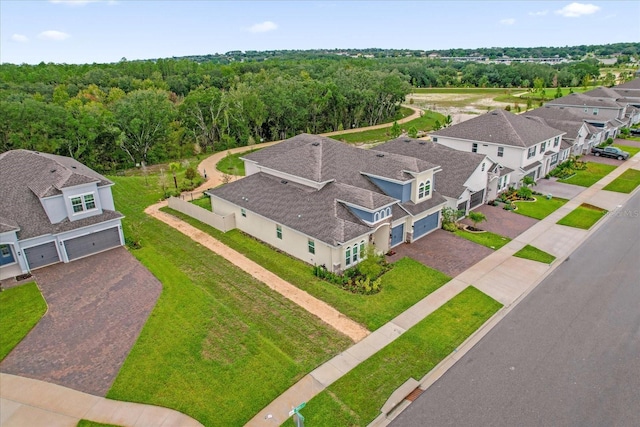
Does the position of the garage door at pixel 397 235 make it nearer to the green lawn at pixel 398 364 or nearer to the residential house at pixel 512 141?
the green lawn at pixel 398 364

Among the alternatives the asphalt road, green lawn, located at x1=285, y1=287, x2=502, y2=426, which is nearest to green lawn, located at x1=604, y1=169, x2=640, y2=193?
the asphalt road

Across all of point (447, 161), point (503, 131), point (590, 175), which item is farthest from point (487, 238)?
point (590, 175)

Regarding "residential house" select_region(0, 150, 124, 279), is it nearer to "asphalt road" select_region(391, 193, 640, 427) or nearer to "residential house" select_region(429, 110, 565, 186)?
"asphalt road" select_region(391, 193, 640, 427)

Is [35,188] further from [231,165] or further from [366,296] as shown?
[231,165]

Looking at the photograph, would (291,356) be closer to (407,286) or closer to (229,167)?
(407,286)

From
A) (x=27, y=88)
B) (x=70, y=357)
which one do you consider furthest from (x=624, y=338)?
(x=27, y=88)

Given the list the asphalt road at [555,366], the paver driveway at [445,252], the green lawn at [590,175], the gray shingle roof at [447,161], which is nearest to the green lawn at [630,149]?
the green lawn at [590,175]
